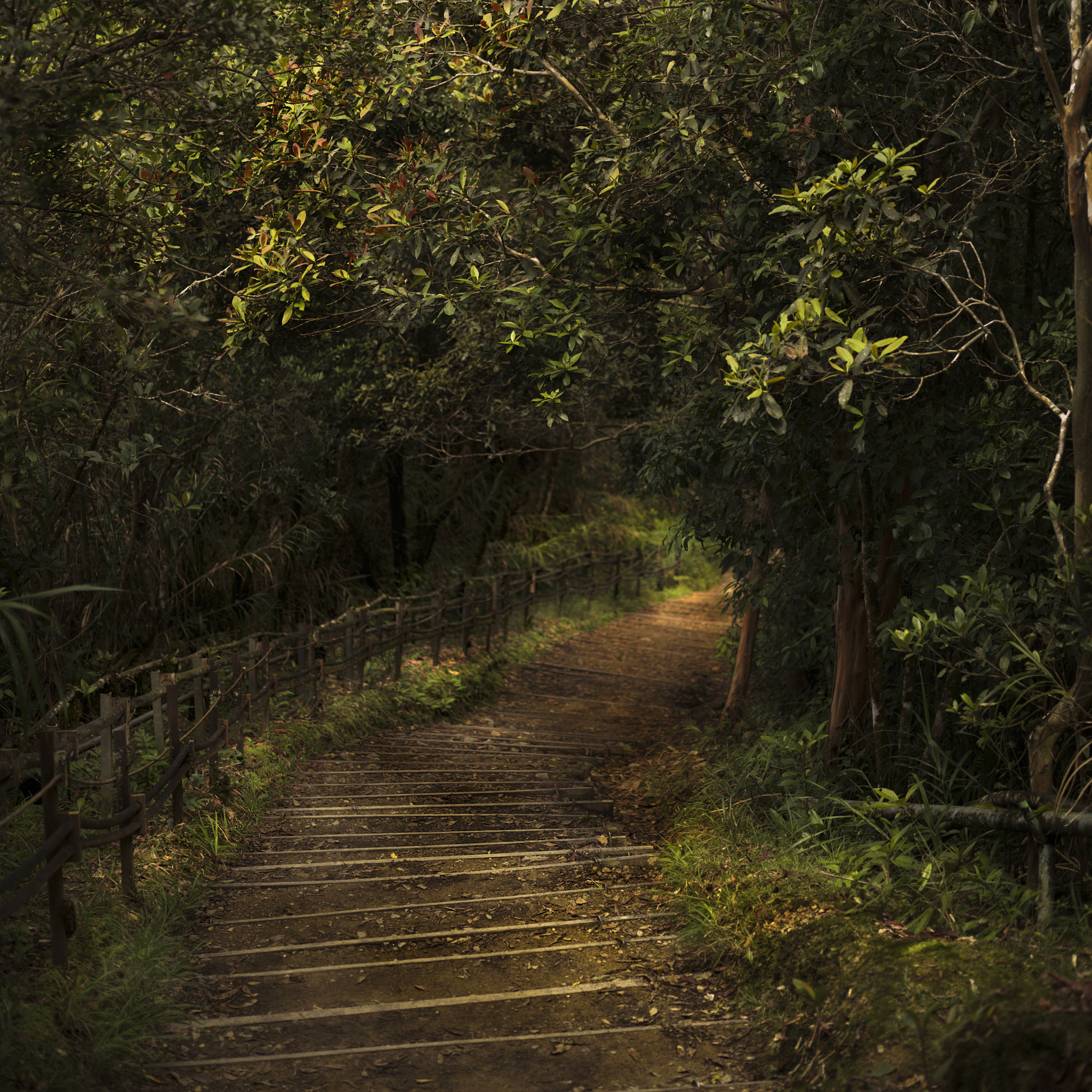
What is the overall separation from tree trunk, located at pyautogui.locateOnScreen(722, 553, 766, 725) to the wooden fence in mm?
3662

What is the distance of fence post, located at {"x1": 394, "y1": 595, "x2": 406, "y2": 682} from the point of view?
11.4m

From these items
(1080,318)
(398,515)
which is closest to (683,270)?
(1080,318)

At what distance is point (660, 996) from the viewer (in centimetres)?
446

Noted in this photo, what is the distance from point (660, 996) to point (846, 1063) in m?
1.15

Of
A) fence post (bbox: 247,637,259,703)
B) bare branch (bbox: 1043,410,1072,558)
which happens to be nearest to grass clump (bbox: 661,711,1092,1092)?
bare branch (bbox: 1043,410,1072,558)

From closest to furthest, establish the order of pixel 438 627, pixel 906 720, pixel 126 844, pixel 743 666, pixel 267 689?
pixel 126 844
pixel 906 720
pixel 267 689
pixel 743 666
pixel 438 627

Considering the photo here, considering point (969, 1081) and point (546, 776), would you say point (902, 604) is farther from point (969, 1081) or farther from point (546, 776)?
point (546, 776)

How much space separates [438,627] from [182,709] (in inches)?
200

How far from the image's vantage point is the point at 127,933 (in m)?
4.69

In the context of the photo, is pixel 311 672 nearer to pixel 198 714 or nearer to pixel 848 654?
pixel 198 714

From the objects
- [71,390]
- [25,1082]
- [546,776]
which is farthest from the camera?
[546,776]

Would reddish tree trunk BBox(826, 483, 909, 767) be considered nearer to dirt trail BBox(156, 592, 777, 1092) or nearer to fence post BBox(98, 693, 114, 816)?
dirt trail BBox(156, 592, 777, 1092)

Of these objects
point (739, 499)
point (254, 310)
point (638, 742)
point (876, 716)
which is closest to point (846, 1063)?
point (876, 716)

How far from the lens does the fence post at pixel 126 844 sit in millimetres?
5062
